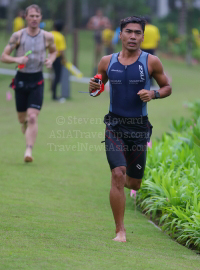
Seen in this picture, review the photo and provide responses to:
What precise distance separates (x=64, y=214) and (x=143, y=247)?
4.24 feet

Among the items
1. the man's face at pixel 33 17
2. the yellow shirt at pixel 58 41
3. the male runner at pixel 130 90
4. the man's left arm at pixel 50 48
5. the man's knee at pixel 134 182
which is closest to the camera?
the male runner at pixel 130 90

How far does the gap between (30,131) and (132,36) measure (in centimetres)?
343

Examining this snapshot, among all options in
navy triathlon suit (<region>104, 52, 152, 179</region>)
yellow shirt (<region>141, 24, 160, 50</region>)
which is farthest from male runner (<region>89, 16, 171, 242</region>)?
yellow shirt (<region>141, 24, 160, 50</region>)

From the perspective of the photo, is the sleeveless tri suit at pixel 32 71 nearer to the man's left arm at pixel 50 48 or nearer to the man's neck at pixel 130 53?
the man's left arm at pixel 50 48

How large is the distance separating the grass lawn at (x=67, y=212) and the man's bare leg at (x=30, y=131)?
19 centimetres

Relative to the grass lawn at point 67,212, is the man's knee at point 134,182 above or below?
above

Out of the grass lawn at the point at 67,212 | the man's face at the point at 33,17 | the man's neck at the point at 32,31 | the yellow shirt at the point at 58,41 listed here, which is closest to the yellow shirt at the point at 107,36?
the yellow shirt at the point at 58,41

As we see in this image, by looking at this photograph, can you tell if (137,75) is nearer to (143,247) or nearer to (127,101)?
(127,101)

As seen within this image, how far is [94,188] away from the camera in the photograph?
7.53 m

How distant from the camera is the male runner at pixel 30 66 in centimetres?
815

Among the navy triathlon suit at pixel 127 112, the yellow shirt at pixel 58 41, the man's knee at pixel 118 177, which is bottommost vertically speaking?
the man's knee at pixel 118 177

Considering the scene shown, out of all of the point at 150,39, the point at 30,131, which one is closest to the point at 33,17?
the point at 30,131

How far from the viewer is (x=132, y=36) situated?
536 centimetres

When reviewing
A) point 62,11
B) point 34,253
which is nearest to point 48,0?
point 62,11
